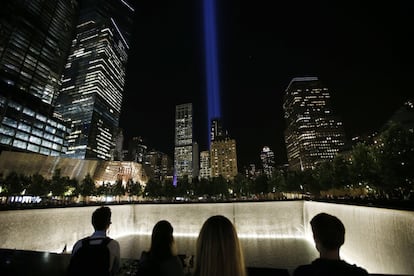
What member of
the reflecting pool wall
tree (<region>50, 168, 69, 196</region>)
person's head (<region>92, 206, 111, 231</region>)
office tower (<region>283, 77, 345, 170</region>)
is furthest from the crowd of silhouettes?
office tower (<region>283, 77, 345, 170</region>)

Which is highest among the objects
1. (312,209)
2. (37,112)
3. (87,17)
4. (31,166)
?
(87,17)

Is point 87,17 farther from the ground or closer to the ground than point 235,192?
farther from the ground

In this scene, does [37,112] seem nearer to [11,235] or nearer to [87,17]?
[11,235]

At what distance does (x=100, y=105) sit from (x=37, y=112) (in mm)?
64922

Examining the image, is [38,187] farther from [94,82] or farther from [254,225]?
[94,82]

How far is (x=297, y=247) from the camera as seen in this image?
28.3 metres

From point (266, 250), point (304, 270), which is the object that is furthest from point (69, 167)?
point (304, 270)

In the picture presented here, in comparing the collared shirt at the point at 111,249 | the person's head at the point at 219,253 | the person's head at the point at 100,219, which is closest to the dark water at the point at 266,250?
the collared shirt at the point at 111,249

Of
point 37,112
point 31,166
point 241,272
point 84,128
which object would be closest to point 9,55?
point 37,112

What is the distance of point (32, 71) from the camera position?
291ft

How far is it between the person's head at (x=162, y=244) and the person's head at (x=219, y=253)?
1.81 feet

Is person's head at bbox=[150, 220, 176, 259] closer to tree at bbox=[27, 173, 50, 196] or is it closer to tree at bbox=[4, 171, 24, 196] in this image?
tree at bbox=[4, 171, 24, 196]

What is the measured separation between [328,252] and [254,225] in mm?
36590

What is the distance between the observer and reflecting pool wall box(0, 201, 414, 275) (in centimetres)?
1397
